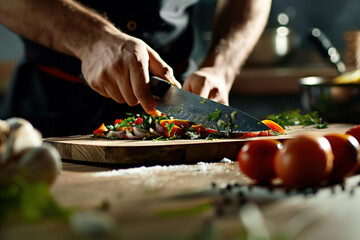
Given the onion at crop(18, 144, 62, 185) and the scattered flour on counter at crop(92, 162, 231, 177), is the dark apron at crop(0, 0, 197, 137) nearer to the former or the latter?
the scattered flour on counter at crop(92, 162, 231, 177)

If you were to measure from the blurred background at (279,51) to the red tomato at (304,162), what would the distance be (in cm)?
265

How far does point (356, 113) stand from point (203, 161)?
3.08 ft

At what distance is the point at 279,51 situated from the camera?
370cm

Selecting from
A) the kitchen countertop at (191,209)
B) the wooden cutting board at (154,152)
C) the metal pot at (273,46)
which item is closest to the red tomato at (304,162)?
the kitchen countertop at (191,209)

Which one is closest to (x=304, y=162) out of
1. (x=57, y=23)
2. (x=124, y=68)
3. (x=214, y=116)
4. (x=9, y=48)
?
(x=214, y=116)

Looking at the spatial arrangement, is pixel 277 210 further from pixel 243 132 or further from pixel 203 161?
pixel 243 132

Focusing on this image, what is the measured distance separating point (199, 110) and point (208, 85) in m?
0.38

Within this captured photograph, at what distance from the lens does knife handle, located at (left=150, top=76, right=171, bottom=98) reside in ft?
4.93

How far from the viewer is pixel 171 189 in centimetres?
96

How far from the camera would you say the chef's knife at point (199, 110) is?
149 cm

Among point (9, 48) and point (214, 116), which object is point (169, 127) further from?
point (9, 48)

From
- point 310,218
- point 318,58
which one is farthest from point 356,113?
point 318,58

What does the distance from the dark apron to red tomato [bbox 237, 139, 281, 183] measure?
3.65ft

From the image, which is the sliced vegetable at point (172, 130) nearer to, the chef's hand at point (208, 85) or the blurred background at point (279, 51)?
the chef's hand at point (208, 85)
